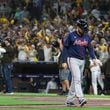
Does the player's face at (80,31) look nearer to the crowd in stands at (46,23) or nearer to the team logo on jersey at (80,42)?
the team logo on jersey at (80,42)

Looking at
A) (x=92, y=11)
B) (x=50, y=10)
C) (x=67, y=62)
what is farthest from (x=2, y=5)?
(x=67, y=62)

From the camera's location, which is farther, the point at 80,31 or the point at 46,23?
Result: the point at 46,23

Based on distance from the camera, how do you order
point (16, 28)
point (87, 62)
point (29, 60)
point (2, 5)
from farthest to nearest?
point (2, 5), point (16, 28), point (29, 60), point (87, 62)

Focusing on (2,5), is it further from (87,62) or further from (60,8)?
(87,62)

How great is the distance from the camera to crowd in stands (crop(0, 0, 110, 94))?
29.1 m

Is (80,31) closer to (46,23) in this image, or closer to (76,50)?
(76,50)

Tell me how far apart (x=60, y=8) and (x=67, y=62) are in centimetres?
2043

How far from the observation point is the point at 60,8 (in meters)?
37.1

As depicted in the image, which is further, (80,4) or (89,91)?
(80,4)

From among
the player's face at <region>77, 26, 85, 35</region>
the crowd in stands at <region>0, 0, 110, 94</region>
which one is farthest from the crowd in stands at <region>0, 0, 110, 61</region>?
the player's face at <region>77, 26, 85, 35</region>

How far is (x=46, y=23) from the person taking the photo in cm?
3528

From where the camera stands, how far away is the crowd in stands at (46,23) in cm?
2906

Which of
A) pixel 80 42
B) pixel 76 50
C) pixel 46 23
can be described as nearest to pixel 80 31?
pixel 80 42

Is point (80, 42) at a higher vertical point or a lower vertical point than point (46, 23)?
lower
